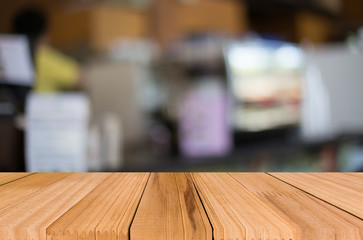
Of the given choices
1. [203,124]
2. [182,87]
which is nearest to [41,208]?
[203,124]

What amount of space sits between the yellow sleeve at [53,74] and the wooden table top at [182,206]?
6.76 ft

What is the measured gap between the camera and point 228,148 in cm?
176

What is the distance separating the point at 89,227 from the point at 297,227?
0.18 m

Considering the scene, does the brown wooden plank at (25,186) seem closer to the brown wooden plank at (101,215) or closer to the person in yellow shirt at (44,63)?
the brown wooden plank at (101,215)

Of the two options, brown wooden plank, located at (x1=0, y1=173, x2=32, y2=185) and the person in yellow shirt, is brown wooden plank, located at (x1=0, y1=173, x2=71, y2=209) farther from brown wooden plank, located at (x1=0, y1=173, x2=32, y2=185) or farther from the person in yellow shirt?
the person in yellow shirt

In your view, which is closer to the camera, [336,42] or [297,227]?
[297,227]

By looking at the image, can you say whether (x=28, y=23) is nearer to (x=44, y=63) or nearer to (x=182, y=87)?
(x=44, y=63)

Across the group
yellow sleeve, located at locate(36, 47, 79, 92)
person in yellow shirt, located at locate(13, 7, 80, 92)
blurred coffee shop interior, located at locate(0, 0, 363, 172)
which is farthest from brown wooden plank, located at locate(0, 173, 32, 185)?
yellow sleeve, located at locate(36, 47, 79, 92)

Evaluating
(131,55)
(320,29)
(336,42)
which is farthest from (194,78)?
(336,42)

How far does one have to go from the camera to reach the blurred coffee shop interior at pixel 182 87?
1.28 m

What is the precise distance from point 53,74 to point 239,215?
7.94 feet

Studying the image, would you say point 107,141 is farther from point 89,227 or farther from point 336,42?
point 336,42

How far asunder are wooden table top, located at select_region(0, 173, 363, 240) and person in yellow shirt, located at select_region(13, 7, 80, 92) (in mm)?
1808

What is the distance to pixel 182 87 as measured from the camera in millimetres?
2879
